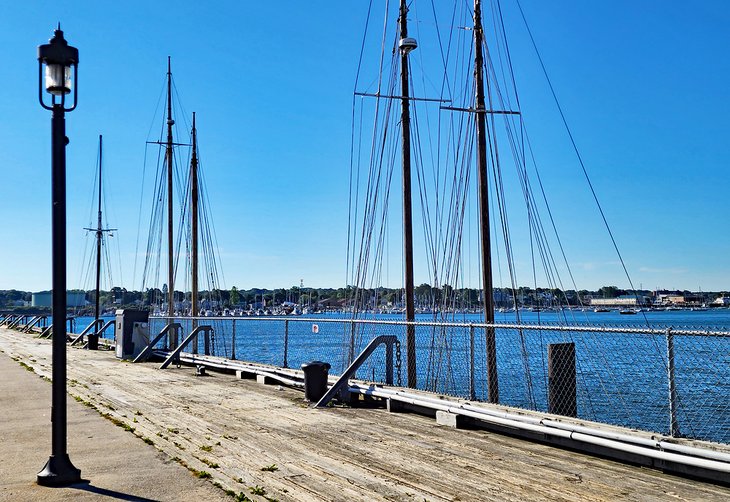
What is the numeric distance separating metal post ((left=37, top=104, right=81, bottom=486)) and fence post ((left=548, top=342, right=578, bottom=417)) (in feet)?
23.4

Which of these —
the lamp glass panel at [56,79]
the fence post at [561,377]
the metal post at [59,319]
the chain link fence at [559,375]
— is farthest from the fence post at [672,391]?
the lamp glass panel at [56,79]

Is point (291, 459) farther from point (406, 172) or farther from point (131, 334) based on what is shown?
point (131, 334)

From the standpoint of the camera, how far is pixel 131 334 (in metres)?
24.9

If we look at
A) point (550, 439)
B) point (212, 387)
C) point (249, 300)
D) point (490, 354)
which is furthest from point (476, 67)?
point (249, 300)

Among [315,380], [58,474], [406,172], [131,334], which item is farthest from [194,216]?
[58,474]

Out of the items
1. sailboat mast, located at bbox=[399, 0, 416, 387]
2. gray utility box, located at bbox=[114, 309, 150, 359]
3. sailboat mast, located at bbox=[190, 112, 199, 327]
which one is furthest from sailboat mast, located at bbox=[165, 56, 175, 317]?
sailboat mast, located at bbox=[399, 0, 416, 387]

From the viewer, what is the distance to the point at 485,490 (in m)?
6.59

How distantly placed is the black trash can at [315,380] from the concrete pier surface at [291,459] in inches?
13.2

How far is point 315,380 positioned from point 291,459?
486cm

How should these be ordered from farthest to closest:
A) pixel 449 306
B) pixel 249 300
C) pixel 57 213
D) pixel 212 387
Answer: pixel 249 300
pixel 449 306
pixel 212 387
pixel 57 213

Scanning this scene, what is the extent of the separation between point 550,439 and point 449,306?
13.3 metres

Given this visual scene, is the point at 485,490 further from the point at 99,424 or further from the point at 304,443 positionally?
the point at 99,424

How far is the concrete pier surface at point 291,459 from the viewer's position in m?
6.60

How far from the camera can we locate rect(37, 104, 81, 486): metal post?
7055mm
